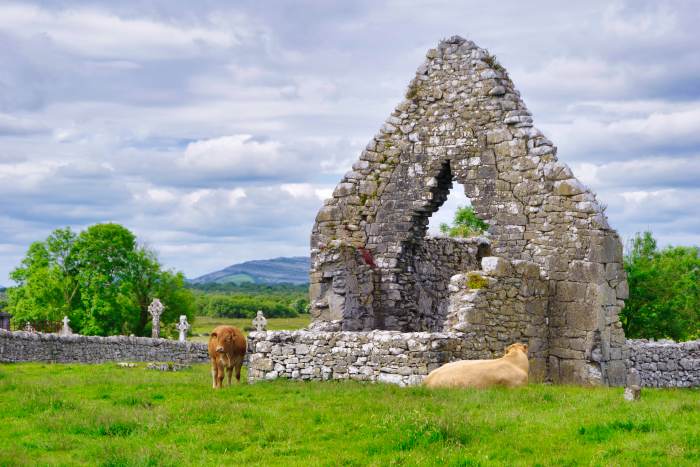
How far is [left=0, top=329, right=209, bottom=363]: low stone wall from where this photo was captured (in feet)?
105

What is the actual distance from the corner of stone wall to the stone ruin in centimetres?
3

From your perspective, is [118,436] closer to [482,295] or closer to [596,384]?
[482,295]

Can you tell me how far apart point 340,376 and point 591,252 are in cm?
608

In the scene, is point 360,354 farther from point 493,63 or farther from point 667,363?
point 667,363

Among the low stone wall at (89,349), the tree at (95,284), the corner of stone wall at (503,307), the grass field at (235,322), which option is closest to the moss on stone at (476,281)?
the corner of stone wall at (503,307)

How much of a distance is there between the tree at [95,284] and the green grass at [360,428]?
5551cm

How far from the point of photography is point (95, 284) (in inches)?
2825

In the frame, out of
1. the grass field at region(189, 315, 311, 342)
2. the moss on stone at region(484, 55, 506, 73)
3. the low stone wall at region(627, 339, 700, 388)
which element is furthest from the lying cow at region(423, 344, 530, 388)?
the grass field at region(189, 315, 311, 342)

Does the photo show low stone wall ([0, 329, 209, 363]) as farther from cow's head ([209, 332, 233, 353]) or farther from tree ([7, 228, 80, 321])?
tree ([7, 228, 80, 321])

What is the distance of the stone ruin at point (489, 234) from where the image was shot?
1962 cm

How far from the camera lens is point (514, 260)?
19.9 meters

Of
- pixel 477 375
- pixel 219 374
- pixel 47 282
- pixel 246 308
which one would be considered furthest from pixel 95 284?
pixel 477 375

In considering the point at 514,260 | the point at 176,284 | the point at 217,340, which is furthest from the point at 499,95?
the point at 176,284

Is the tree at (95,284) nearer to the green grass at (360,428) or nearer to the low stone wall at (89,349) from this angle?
the low stone wall at (89,349)
